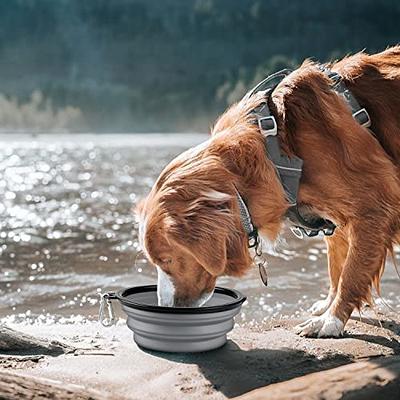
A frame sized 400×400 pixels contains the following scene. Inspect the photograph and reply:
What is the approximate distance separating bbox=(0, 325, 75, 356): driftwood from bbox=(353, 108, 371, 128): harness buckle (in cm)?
202

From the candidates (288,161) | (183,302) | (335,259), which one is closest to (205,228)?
(183,302)

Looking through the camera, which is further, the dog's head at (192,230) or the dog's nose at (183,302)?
the dog's nose at (183,302)

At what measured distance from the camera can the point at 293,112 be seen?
12.7 feet

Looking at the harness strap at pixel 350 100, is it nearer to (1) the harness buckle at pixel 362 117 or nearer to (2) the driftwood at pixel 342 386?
(1) the harness buckle at pixel 362 117

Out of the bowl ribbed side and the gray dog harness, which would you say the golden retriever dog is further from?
the bowl ribbed side

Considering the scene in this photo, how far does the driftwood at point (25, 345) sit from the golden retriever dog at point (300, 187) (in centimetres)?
62

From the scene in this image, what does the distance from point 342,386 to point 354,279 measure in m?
1.57

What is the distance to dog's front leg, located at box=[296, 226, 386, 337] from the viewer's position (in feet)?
13.0

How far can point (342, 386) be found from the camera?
2.48 meters

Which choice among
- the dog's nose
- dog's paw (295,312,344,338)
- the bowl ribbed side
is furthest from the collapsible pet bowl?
dog's paw (295,312,344,338)

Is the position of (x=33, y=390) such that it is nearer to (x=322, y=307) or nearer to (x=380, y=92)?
(x=322, y=307)


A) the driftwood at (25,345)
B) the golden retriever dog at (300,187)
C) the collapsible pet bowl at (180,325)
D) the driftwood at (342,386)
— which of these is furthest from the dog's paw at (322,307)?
the driftwood at (342,386)

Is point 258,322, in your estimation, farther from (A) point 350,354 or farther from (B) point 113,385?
(B) point 113,385

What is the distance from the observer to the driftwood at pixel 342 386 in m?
2.45
